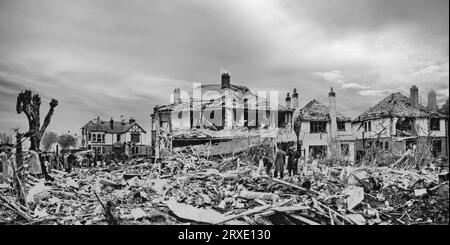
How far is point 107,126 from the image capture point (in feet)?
14.0

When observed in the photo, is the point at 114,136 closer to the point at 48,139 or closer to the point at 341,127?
the point at 48,139

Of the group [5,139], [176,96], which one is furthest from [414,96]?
[5,139]

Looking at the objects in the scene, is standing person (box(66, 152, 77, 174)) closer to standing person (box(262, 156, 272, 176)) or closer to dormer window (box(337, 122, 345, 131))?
standing person (box(262, 156, 272, 176))

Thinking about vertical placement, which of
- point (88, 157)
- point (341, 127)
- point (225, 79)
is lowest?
point (88, 157)

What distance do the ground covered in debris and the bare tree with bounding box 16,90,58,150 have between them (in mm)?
525

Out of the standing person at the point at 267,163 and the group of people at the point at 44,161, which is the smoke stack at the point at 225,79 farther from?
the group of people at the point at 44,161

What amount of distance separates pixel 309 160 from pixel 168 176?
198 cm

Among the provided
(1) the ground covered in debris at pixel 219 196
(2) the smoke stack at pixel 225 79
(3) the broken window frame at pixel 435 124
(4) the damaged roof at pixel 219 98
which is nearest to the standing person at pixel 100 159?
(1) the ground covered in debris at pixel 219 196

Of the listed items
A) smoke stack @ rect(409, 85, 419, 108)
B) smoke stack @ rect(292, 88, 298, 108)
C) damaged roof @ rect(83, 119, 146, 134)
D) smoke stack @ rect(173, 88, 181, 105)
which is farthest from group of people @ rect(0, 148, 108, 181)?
smoke stack @ rect(409, 85, 419, 108)

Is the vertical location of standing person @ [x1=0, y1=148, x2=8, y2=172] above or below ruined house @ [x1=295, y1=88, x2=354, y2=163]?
below

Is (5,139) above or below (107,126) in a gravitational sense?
below

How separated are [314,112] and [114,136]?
278 centimetres

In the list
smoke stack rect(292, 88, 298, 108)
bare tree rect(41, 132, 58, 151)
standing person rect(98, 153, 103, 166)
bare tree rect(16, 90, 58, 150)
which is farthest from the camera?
smoke stack rect(292, 88, 298, 108)

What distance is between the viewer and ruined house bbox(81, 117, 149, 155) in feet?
13.9
